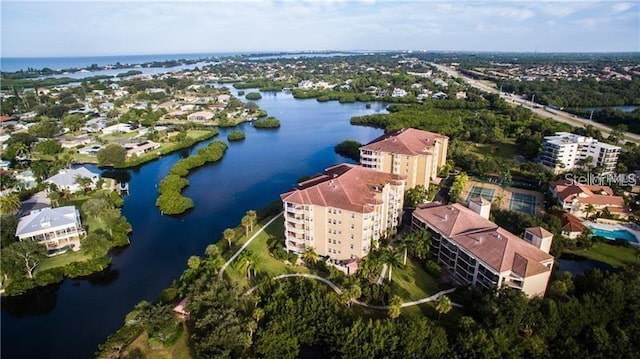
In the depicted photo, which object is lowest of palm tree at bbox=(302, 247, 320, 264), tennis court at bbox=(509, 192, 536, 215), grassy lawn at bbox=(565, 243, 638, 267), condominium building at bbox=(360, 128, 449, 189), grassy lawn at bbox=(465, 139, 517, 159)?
grassy lawn at bbox=(565, 243, 638, 267)

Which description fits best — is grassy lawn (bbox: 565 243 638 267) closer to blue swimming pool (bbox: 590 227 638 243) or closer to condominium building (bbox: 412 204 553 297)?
blue swimming pool (bbox: 590 227 638 243)

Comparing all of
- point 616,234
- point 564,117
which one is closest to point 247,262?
point 616,234

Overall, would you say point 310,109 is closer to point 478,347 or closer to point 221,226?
point 221,226

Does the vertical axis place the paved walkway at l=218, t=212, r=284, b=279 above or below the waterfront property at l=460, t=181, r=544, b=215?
above

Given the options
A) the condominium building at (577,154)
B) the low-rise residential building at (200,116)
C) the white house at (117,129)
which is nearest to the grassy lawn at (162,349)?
the condominium building at (577,154)

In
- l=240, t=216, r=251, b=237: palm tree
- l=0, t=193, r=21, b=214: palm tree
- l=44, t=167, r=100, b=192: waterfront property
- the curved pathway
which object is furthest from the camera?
l=44, t=167, r=100, b=192: waterfront property

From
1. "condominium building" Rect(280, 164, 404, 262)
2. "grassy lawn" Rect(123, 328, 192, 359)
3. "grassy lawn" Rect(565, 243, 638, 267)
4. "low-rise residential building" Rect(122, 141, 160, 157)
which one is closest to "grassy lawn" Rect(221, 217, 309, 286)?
"condominium building" Rect(280, 164, 404, 262)

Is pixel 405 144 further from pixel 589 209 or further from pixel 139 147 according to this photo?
pixel 139 147
